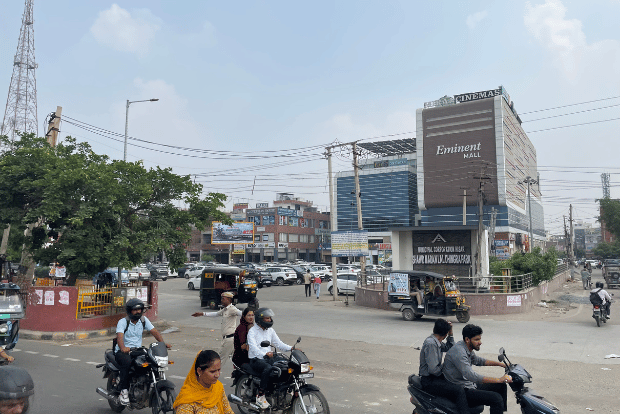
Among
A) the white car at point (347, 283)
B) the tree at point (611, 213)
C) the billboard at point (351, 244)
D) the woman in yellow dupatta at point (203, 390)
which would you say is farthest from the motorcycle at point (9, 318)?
the tree at point (611, 213)

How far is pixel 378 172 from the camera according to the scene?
297ft

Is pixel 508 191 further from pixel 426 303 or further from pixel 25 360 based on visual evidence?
pixel 25 360

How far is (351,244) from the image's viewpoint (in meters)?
27.5

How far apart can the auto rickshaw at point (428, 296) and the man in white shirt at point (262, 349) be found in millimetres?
12574

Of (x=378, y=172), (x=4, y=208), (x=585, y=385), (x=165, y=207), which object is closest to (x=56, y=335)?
(x=4, y=208)

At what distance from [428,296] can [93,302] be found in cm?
1179

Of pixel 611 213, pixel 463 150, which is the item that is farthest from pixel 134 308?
pixel 463 150

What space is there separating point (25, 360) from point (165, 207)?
26.0ft

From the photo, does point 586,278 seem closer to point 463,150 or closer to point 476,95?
point 463,150

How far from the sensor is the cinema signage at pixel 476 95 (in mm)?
80875

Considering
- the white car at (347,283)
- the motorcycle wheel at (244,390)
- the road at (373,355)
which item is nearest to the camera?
the motorcycle wheel at (244,390)

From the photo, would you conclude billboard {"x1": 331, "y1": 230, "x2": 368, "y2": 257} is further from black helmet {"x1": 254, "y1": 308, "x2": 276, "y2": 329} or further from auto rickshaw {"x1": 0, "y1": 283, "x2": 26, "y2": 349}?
black helmet {"x1": 254, "y1": 308, "x2": 276, "y2": 329}

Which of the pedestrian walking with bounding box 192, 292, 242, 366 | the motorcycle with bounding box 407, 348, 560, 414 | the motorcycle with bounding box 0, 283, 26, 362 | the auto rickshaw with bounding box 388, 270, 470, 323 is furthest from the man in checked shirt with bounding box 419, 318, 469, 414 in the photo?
the auto rickshaw with bounding box 388, 270, 470, 323

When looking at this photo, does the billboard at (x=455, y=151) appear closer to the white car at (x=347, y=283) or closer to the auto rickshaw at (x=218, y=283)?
the white car at (x=347, y=283)
